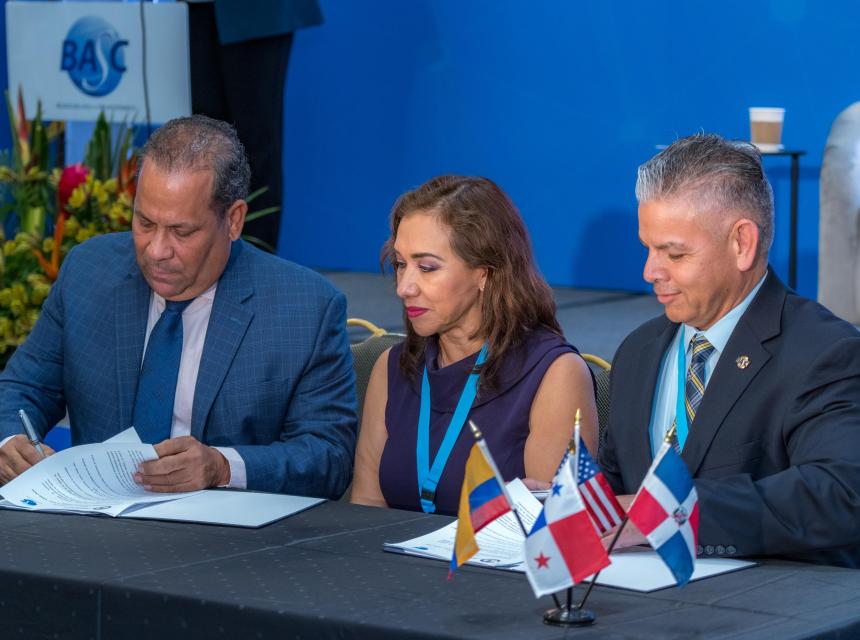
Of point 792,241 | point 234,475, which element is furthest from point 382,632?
point 792,241

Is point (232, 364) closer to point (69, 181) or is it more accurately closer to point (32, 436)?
point (32, 436)

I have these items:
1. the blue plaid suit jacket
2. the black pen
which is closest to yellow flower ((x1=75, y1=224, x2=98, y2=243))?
the blue plaid suit jacket

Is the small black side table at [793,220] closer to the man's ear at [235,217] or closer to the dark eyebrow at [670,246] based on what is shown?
the man's ear at [235,217]

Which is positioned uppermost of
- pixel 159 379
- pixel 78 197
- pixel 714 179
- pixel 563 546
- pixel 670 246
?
pixel 714 179

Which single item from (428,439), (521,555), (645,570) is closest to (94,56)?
(428,439)

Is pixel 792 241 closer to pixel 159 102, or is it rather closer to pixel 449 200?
pixel 159 102

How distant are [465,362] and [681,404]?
2.01 ft

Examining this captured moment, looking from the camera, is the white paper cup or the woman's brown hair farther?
the white paper cup

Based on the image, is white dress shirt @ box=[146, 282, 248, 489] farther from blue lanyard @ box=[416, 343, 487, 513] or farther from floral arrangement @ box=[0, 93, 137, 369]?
floral arrangement @ box=[0, 93, 137, 369]

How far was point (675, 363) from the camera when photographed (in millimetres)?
2500

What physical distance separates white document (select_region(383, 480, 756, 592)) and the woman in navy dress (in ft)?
1.86

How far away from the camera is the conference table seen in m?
1.74

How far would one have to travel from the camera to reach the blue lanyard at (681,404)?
2.39 metres

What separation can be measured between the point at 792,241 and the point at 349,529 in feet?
14.7
